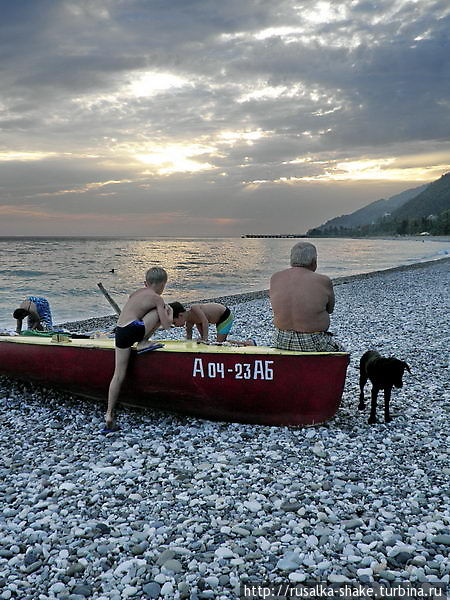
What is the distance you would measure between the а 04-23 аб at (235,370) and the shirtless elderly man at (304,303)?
407 mm

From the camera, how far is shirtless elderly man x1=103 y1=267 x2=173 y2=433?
240 inches

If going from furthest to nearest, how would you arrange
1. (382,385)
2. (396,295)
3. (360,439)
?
(396,295), (382,385), (360,439)

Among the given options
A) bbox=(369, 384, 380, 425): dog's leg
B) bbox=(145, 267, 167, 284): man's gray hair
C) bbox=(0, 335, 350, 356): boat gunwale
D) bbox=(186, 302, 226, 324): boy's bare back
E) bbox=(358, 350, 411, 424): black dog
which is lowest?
bbox=(369, 384, 380, 425): dog's leg

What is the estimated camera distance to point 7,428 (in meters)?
6.38

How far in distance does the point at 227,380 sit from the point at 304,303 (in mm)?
1317

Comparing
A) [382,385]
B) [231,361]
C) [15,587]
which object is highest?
[231,361]

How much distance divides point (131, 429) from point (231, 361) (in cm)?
154

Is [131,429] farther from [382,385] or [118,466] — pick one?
[382,385]

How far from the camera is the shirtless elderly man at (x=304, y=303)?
19.0 feet

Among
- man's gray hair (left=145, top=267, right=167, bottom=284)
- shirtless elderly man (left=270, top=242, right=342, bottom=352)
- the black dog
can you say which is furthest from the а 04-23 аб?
the black dog

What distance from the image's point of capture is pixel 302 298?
229 inches

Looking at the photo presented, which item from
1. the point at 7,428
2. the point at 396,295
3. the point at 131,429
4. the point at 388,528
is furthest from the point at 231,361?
the point at 396,295

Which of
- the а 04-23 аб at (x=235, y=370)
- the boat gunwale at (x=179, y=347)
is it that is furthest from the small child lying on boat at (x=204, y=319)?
the а 04-23 аб at (x=235, y=370)

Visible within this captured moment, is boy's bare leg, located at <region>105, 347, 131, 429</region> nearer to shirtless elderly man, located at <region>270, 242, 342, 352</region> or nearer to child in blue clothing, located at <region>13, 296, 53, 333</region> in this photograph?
shirtless elderly man, located at <region>270, 242, 342, 352</region>
